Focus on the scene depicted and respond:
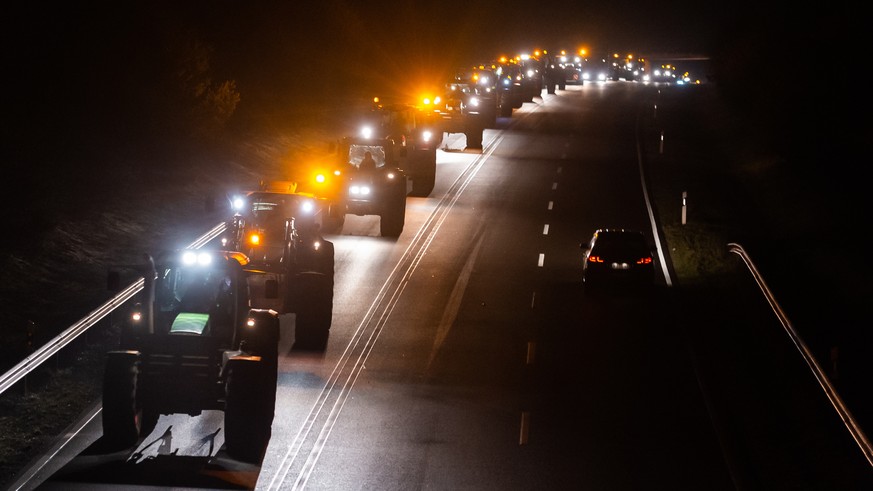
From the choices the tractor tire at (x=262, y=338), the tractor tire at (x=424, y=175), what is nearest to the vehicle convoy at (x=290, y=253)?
the tractor tire at (x=262, y=338)

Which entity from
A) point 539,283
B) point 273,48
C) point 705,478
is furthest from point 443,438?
point 273,48

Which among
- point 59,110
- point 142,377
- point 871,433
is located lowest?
point 871,433

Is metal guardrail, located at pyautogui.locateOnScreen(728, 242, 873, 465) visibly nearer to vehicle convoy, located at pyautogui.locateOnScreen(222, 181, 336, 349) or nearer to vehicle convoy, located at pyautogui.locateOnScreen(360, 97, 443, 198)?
vehicle convoy, located at pyautogui.locateOnScreen(222, 181, 336, 349)

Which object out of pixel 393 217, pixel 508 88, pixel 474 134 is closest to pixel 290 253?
pixel 393 217

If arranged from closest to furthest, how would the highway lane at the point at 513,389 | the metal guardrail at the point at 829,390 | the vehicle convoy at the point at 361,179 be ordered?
the highway lane at the point at 513,389 → the metal guardrail at the point at 829,390 → the vehicle convoy at the point at 361,179

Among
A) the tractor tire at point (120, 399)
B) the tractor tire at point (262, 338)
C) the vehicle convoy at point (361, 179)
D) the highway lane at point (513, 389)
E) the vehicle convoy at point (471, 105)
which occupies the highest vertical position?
the vehicle convoy at point (471, 105)

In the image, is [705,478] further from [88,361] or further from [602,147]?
[602,147]

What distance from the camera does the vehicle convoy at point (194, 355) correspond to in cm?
1633

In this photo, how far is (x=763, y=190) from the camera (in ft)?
165

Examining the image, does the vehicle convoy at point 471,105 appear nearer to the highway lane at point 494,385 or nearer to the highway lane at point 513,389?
the highway lane at point 494,385

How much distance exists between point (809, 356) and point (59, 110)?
29217mm

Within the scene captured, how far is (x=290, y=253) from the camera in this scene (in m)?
22.4

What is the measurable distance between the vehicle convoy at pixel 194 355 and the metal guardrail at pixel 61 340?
75.3 inches

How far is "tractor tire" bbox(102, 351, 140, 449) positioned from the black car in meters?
15.5
